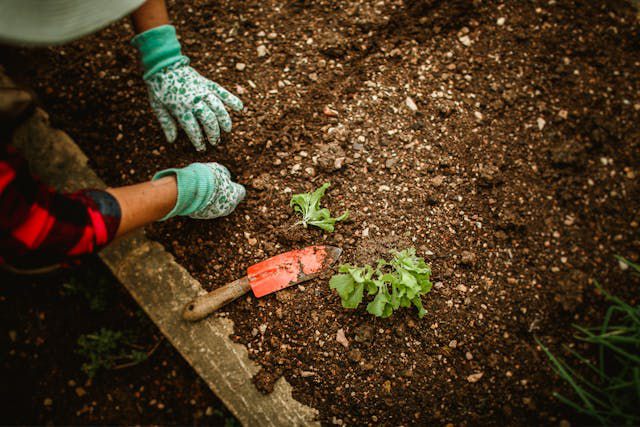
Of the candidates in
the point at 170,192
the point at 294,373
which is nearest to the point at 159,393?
the point at 294,373

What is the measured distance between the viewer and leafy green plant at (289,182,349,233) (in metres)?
1.46

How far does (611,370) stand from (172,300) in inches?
69.0

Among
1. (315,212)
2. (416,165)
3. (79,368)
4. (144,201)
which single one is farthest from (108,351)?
(416,165)

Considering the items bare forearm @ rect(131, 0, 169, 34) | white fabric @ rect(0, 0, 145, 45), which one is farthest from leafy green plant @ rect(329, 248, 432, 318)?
bare forearm @ rect(131, 0, 169, 34)

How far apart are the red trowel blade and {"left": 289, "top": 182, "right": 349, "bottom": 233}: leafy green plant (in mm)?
97

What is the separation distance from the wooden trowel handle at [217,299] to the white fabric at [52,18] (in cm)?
96

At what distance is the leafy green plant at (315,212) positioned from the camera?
1464 millimetres

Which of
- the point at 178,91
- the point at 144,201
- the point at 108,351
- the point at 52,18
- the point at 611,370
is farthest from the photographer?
the point at 108,351

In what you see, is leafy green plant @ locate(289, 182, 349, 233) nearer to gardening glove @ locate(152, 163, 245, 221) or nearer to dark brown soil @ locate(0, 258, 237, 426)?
gardening glove @ locate(152, 163, 245, 221)

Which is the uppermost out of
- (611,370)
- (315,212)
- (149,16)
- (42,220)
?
(149,16)

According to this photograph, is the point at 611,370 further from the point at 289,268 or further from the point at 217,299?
the point at 217,299

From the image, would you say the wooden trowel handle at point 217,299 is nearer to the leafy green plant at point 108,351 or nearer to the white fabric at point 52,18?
the leafy green plant at point 108,351

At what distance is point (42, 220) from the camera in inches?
39.8

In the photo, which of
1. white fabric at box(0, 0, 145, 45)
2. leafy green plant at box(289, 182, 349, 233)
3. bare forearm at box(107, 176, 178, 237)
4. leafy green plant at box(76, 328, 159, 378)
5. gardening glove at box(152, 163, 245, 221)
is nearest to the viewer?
white fabric at box(0, 0, 145, 45)
